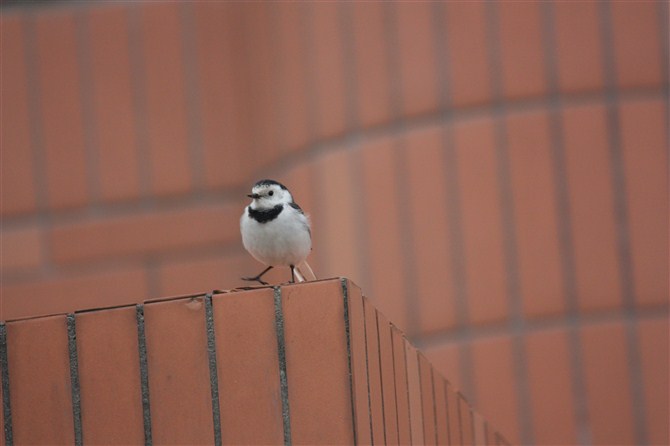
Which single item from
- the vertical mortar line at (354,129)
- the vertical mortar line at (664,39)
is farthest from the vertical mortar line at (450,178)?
the vertical mortar line at (664,39)

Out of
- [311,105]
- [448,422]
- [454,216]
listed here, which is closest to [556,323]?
[454,216]

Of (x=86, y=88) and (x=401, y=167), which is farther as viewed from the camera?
(x=86, y=88)

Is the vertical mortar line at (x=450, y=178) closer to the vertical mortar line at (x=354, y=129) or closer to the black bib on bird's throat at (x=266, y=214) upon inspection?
the vertical mortar line at (x=354, y=129)

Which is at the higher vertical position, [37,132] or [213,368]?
[37,132]

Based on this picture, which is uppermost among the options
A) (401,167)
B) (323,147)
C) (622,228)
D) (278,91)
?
(278,91)

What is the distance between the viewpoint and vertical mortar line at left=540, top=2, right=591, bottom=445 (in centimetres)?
435

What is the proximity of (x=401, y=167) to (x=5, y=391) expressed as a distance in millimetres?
2594

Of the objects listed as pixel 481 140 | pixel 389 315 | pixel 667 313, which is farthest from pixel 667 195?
pixel 389 315

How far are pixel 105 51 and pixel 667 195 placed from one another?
238cm

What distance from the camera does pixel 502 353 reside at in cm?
438

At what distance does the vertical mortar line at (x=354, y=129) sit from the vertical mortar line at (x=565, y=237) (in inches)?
28.0

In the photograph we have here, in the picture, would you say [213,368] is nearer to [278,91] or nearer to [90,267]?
[278,91]

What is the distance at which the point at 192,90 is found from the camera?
511 centimetres

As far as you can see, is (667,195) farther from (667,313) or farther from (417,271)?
(417,271)
